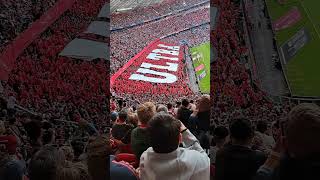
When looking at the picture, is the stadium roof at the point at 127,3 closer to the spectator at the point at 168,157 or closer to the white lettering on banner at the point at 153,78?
the white lettering on banner at the point at 153,78

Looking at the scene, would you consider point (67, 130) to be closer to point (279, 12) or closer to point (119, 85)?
point (279, 12)

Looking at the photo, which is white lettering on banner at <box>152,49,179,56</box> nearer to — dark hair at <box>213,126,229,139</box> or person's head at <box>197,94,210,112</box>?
person's head at <box>197,94,210,112</box>

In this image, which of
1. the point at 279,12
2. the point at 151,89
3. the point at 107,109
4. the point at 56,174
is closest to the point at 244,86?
the point at 279,12

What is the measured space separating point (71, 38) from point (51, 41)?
142 millimetres

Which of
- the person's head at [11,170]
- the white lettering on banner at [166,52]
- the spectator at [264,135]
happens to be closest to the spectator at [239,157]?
the spectator at [264,135]

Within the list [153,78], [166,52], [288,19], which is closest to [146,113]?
[288,19]

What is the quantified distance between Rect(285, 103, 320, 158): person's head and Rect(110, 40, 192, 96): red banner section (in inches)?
467

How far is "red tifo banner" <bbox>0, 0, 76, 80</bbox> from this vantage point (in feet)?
10.3

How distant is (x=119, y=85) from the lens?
13.6m

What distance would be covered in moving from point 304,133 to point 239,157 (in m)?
0.61

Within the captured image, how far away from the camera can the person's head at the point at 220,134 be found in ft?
9.15


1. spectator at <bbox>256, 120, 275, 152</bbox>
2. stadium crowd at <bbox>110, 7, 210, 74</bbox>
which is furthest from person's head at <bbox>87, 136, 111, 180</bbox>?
stadium crowd at <bbox>110, 7, 210, 74</bbox>

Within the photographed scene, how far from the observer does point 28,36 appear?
3.20 meters

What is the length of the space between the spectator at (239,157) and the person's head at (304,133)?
1.77 feet
